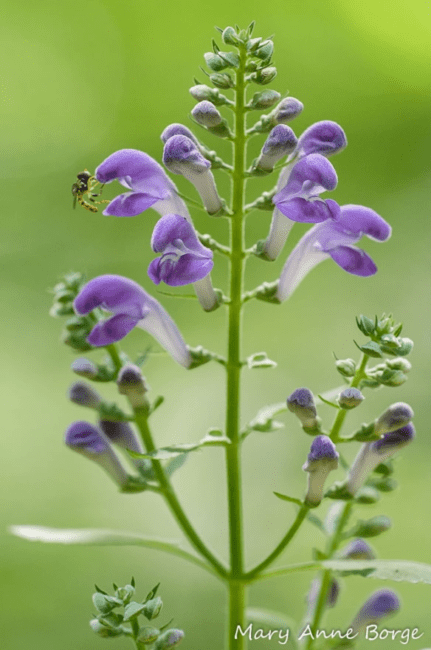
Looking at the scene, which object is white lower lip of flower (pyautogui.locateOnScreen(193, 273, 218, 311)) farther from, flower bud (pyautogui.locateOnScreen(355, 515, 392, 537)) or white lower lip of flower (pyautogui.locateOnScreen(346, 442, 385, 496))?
flower bud (pyautogui.locateOnScreen(355, 515, 392, 537))

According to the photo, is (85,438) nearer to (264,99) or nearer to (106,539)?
(106,539)

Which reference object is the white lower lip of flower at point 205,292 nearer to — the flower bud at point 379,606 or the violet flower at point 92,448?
the violet flower at point 92,448

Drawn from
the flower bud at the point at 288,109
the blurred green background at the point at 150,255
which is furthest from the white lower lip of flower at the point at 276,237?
the blurred green background at the point at 150,255

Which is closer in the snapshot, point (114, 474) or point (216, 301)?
point (216, 301)

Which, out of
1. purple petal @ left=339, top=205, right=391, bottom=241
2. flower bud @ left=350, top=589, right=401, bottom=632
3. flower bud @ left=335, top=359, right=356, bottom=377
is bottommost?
flower bud @ left=350, top=589, right=401, bottom=632

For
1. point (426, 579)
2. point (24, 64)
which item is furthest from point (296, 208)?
point (24, 64)

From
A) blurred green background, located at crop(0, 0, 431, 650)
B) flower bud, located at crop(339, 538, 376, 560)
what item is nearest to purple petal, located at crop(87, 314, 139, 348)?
flower bud, located at crop(339, 538, 376, 560)

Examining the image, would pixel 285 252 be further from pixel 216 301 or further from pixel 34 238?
pixel 216 301
